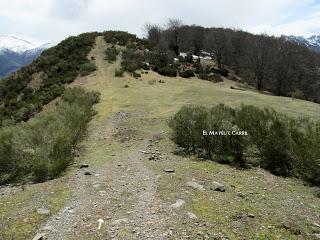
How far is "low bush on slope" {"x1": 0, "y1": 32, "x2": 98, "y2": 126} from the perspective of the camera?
100 ft

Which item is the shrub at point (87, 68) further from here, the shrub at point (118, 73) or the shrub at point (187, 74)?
the shrub at point (187, 74)

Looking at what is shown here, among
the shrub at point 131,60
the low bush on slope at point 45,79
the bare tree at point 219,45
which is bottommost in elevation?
the low bush on slope at point 45,79

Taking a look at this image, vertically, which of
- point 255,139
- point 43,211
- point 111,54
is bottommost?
point 43,211

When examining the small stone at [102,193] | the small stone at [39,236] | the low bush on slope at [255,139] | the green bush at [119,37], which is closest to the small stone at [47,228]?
the small stone at [39,236]

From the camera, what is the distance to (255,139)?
13492mm

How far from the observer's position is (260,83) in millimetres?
46656

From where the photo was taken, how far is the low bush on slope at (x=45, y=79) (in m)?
30.5

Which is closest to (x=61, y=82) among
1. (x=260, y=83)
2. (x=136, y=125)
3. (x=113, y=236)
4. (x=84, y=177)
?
(x=136, y=125)

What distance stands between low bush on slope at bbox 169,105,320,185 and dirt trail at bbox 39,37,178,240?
7.16ft

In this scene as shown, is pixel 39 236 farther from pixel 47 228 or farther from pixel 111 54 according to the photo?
pixel 111 54

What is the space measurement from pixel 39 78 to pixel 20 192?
31414mm

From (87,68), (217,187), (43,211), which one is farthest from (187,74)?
(43,211)

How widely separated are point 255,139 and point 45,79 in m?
29.5

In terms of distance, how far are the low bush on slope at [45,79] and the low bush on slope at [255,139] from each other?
15662 millimetres
